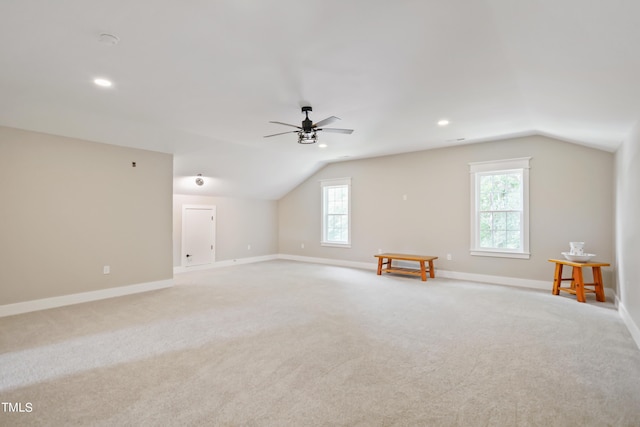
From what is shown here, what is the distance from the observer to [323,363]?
2619 mm

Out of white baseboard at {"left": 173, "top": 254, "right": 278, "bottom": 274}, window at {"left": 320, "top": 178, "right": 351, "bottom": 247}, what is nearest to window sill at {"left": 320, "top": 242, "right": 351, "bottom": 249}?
window at {"left": 320, "top": 178, "right": 351, "bottom": 247}

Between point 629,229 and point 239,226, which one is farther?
point 239,226

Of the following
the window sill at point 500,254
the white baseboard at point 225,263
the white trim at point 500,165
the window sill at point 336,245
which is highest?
the white trim at point 500,165

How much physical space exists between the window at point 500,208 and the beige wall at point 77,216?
5.54 m

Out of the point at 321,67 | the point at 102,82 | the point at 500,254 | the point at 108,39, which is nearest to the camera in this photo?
the point at 108,39

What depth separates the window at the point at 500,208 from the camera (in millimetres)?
5445

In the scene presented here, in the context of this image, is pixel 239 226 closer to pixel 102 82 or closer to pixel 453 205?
pixel 453 205

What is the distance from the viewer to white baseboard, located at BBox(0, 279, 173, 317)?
3.93 metres

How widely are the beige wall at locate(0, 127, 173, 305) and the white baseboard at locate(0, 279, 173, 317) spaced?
6 centimetres

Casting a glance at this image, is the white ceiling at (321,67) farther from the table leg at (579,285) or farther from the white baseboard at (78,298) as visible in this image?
the white baseboard at (78,298)

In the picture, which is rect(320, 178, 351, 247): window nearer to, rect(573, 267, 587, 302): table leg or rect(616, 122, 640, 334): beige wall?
rect(573, 267, 587, 302): table leg

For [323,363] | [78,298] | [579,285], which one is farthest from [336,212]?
[323,363]

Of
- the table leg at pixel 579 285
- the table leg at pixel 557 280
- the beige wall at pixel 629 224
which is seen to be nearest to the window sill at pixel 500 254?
the table leg at pixel 557 280

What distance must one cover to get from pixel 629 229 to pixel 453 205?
2.77 meters
